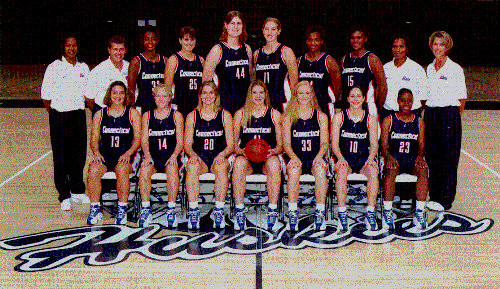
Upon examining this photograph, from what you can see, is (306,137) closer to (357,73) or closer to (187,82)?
(357,73)

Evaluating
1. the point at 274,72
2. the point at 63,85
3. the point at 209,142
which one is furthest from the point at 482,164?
the point at 63,85

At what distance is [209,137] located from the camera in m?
5.23

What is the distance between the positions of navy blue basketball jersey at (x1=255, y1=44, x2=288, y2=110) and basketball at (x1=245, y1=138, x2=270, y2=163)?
64cm

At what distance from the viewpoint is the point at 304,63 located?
18.7ft

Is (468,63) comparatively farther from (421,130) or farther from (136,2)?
(421,130)

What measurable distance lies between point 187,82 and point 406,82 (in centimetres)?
193

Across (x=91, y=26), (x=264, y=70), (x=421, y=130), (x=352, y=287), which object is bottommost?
(x=352, y=287)

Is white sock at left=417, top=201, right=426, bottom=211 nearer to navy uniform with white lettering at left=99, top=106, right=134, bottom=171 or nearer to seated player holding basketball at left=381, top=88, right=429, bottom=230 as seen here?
seated player holding basketball at left=381, top=88, right=429, bottom=230

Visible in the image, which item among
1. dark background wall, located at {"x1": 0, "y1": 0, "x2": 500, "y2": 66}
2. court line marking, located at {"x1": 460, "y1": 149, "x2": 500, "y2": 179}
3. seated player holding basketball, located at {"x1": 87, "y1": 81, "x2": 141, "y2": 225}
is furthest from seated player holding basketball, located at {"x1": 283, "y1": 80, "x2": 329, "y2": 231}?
dark background wall, located at {"x1": 0, "y1": 0, "x2": 500, "y2": 66}

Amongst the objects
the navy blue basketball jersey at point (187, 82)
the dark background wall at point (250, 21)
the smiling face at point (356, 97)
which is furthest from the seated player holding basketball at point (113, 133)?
the dark background wall at point (250, 21)

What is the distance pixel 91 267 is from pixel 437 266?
2.31 m

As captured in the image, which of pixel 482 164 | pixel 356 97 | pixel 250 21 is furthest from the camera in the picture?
pixel 250 21

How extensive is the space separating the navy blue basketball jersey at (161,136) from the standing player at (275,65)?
89cm

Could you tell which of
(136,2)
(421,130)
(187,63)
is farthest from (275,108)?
(136,2)
